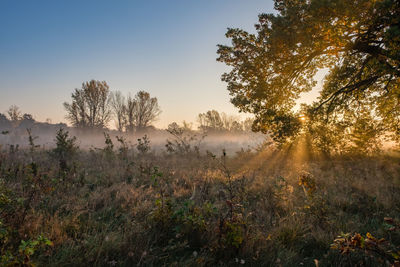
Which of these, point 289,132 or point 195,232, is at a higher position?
point 289,132

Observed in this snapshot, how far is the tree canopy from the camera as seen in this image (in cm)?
503

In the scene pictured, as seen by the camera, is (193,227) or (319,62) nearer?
(193,227)

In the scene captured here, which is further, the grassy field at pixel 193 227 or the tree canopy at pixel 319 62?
the tree canopy at pixel 319 62

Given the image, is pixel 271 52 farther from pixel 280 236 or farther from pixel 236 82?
pixel 280 236

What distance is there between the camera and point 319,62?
817 cm

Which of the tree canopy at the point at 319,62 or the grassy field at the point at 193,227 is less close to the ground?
the tree canopy at the point at 319,62

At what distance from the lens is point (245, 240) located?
261cm

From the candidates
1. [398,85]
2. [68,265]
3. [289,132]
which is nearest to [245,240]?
[68,265]

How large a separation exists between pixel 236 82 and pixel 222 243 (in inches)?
259

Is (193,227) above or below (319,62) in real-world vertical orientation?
below

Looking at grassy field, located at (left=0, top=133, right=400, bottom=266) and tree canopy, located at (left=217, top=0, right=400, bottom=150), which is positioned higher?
tree canopy, located at (left=217, top=0, right=400, bottom=150)

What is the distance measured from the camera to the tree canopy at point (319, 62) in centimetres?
503

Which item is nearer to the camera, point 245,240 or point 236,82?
point 245,240

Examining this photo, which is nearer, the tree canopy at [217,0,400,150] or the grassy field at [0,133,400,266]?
the grassy field at [0,133,400,266]
